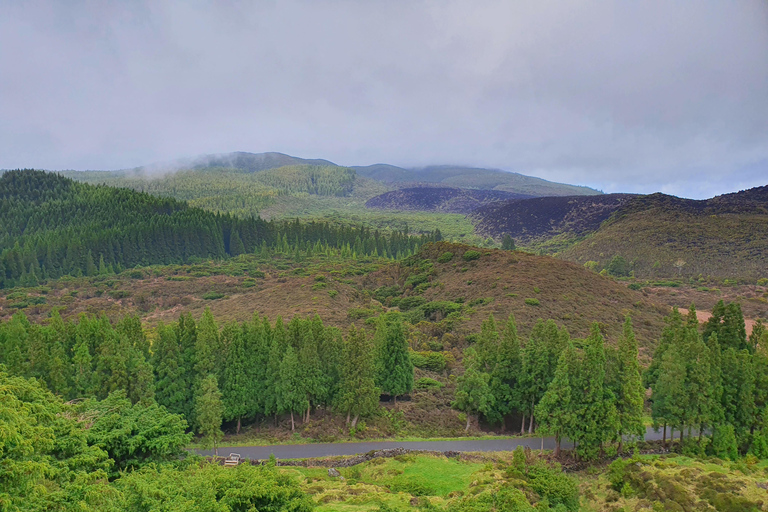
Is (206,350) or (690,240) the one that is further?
(690,240)

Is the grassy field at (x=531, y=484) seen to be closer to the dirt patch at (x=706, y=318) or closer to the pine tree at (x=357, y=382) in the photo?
the pine tree at (x=357, y=382)

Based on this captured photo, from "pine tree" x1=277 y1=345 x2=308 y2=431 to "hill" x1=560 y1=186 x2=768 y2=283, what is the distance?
104 m

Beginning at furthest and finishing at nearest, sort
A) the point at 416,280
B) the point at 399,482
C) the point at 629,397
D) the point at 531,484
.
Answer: the point at 416,280, the point at 629,397, the point at 399,482, the point at 531,484

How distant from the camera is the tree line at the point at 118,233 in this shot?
120 meters

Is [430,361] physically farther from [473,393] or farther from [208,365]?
[208,365]

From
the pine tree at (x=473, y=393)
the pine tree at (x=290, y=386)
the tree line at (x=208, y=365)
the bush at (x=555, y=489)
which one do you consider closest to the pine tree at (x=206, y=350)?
the tree line at (x=208, y=365)

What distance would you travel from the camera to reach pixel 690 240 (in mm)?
127938

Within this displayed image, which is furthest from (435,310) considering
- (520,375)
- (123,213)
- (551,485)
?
(123,213)

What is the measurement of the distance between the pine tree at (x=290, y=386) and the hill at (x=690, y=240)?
104 metres

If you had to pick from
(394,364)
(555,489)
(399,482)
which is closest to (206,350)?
(394,364)

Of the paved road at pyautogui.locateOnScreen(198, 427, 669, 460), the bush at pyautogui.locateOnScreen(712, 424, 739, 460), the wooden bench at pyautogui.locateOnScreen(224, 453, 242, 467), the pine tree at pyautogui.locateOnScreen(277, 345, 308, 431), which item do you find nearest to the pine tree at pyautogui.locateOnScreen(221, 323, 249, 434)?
the pine tree at pyautogui.locateOnScreen(277, 345, 308, 431)

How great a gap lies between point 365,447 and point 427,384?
46.3 feet

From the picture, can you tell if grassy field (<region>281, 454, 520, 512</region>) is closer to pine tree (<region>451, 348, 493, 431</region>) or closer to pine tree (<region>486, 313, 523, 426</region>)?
pine tree (<region>451, 348, 493, 431</region>)

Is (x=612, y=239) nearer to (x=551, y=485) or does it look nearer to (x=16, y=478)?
(x=551, y=485)
